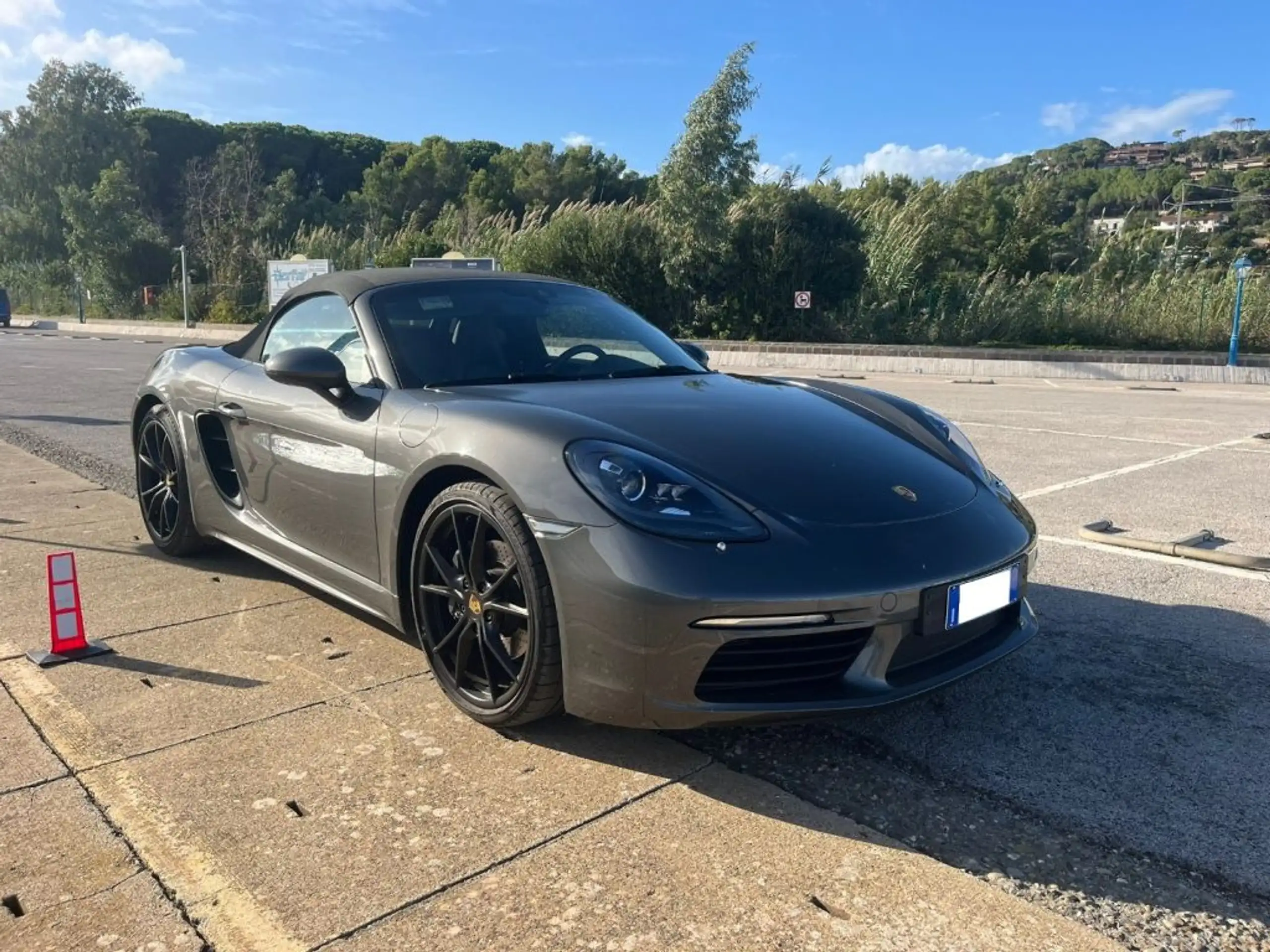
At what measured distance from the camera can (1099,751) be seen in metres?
2.73

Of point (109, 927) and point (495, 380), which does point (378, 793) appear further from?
point (495, 380)

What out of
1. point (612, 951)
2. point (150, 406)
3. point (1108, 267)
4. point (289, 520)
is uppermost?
point (1108, 267)

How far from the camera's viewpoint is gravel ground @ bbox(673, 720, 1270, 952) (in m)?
1.98

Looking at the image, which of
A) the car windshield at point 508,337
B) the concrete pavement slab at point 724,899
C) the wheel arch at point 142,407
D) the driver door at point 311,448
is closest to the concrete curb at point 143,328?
the wheel arch at point 142,407

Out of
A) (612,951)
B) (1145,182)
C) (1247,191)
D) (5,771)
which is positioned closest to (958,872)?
(612,951)

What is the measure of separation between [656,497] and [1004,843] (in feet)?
3.75

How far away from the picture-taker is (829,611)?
2.35 meters

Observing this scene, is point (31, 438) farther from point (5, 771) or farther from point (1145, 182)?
point (1145, 182)

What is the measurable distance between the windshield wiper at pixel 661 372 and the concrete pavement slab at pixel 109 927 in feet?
7.10

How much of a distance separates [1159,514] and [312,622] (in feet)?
15.3

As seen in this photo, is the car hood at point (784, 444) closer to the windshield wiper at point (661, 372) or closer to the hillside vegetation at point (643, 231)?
the windshield wiper at point (661, 372)

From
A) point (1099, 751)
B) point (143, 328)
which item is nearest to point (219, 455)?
point (1099, 751)

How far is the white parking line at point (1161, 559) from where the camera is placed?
443 centimetres

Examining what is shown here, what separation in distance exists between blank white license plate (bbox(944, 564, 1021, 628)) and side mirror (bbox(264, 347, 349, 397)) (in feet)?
6.60
